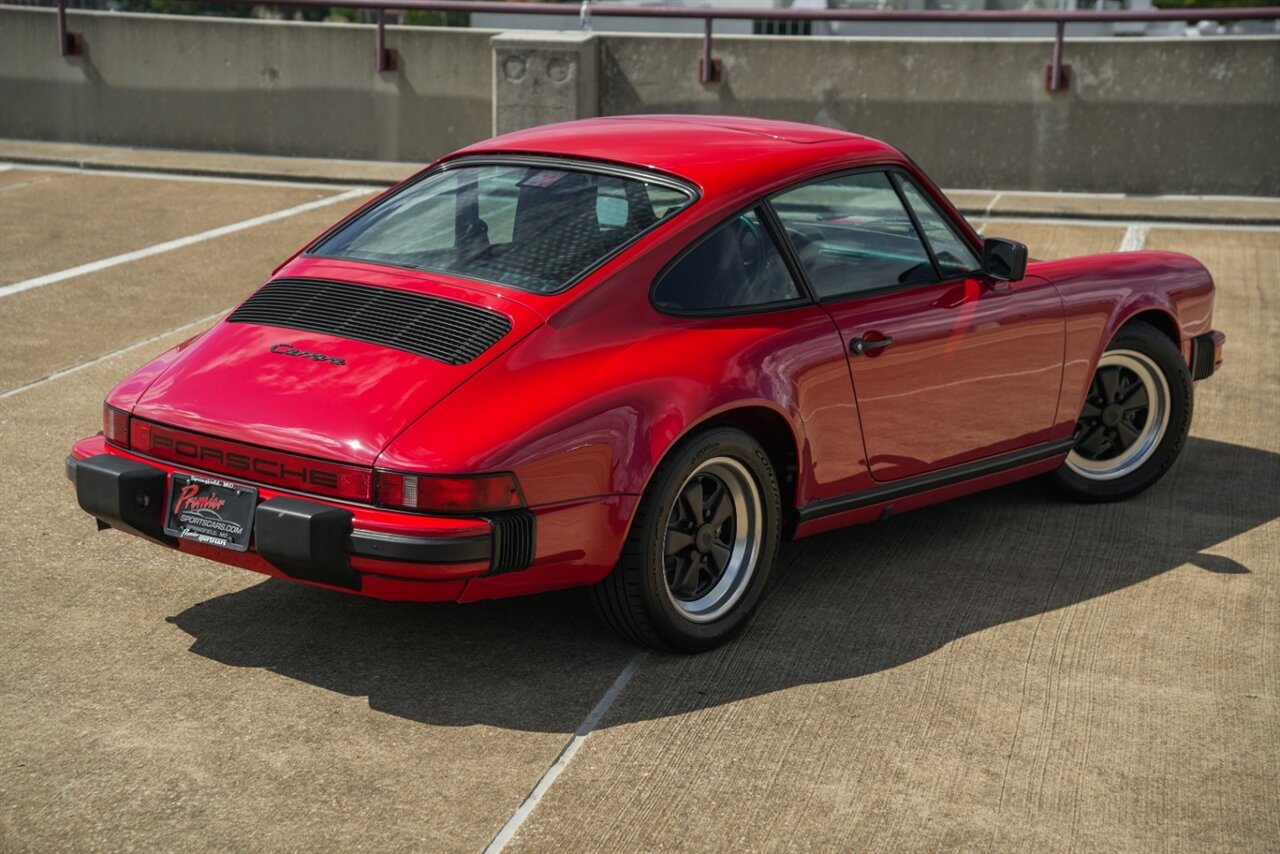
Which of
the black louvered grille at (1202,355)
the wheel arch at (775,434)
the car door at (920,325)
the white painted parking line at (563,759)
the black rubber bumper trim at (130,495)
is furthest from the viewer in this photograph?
the black louvered grille at (1202,355)

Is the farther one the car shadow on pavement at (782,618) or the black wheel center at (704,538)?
the black wheel center at (704,538)

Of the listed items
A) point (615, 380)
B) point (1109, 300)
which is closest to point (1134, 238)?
point (1109, 300)

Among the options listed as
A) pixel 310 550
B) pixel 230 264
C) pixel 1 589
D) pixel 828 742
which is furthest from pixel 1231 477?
pixel 230 264

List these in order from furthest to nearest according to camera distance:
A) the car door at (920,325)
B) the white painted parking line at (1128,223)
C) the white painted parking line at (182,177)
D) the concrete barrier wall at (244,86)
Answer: the concrete barrier wall at (244,86) → the white painted parking line at (182,177) → the white painted parking line at (1128,223) → the car door at (920,325)

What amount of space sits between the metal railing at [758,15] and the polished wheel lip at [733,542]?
28.3 feet

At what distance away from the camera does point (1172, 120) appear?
13.3 meters

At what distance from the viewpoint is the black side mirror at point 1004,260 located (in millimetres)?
5551

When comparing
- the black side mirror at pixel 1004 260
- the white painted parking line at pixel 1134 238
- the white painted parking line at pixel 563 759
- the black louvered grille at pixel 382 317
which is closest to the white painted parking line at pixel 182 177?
the white painted parking line at pixel 1134 238

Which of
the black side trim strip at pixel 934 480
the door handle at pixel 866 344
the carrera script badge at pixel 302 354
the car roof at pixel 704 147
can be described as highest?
the car roof at pixel 704 147

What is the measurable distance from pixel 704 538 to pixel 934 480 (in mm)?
1115

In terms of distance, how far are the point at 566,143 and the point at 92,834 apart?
2.71 metres

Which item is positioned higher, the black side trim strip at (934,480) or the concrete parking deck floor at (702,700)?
the black side trim strip at (934,480)

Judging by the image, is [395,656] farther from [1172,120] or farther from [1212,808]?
[1172,120]

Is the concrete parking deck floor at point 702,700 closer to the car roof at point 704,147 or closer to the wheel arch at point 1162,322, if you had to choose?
the wheel arch at point 1162,322
